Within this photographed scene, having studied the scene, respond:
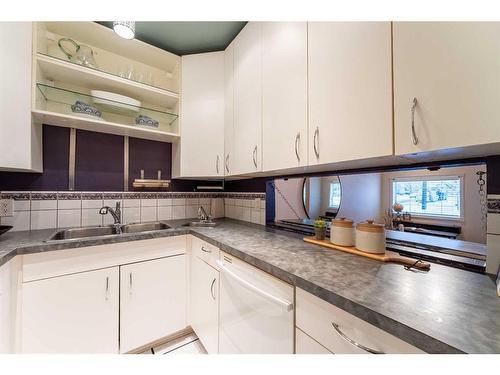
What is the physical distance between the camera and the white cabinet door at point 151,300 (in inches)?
51.6

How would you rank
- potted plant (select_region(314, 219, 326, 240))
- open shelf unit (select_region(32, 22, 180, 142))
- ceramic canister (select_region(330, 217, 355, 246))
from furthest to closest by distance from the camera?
open shelf unit (select_region(32, 22, 180, 142)) < potted plant (select_region(314, 219, 326, 240)) < ceramic canister (select_region(330, 217, 355, 246))

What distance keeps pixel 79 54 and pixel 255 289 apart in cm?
206

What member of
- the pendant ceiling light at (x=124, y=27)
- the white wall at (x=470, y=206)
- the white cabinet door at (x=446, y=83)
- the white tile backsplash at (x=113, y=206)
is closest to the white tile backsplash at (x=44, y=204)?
the white tile backsplash at (x=113, y=206)

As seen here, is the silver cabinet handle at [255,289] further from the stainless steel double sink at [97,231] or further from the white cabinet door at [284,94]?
the stainless steel double sink at [97,231]

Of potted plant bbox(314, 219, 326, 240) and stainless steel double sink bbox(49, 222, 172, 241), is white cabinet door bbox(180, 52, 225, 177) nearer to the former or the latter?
stainless steel double sink bbox(49, 222, 172, 241)

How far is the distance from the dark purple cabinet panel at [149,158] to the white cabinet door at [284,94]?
1151 mm

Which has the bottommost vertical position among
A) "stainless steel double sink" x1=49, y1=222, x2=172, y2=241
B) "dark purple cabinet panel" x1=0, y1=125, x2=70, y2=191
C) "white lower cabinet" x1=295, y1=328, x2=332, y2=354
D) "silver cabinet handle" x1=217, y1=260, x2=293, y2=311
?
"white lower cabinet" x1=295, y1=328, x2=332, y2=354

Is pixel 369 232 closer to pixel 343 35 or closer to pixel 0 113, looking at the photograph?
pixel 343 35

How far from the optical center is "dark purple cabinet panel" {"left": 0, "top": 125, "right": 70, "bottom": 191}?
1465mm

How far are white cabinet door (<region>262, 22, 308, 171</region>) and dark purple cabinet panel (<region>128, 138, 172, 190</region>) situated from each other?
1.15 meters

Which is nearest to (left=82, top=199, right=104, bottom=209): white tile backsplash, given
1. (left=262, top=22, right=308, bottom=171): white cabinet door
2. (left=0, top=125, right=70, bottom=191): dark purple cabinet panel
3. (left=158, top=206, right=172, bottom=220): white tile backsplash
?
(left=0, top=125, right=70, bottom=191): dark purple cabinet panel

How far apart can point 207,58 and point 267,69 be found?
31.0 inches

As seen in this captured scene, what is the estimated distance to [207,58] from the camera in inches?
70.9
